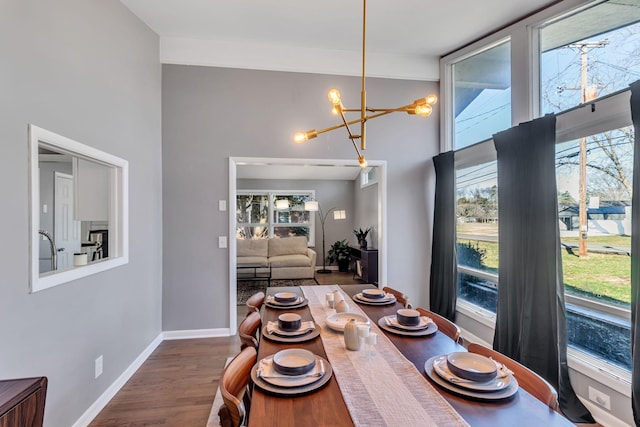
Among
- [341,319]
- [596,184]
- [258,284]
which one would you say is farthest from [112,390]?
[596,184]

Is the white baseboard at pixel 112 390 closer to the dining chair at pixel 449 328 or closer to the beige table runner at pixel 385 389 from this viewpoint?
the beige table runner at pixel 385 389

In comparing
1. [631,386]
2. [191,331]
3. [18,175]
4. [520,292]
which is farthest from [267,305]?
[631,386]

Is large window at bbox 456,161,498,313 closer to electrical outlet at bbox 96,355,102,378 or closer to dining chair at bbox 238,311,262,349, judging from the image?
dining chair at bbox 238,311,262,349

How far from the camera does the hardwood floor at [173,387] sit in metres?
2.08

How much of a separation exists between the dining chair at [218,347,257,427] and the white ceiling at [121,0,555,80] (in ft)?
9.27

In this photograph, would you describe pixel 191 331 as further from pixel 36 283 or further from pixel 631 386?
pixel 631 386

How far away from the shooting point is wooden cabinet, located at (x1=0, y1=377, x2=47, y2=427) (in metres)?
1.00

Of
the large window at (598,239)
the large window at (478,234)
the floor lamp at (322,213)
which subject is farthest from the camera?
the floor lamp at (322,213)

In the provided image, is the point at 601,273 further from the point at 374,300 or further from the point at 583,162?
the point at 374,300

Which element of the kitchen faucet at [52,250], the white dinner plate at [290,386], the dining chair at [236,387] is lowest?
the dining chair at [236,387]

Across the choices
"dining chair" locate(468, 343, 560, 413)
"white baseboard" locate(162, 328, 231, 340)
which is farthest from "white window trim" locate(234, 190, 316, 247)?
"dining chair" locate(468, 343, 560, 413)

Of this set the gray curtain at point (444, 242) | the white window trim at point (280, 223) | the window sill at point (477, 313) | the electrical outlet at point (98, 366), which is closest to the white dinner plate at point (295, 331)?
the electrical outlet at point (98, 366)

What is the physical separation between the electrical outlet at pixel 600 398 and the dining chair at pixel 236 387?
2318mm

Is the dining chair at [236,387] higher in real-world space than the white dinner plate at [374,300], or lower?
lower
